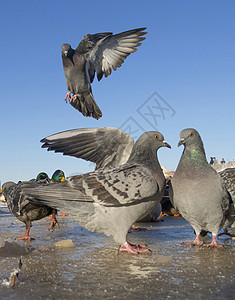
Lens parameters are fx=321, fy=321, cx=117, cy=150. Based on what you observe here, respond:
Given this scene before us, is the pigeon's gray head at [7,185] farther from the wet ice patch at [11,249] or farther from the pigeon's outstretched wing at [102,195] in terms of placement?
the wet ice patch at [11,249]

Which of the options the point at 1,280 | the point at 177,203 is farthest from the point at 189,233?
the point at 1,280

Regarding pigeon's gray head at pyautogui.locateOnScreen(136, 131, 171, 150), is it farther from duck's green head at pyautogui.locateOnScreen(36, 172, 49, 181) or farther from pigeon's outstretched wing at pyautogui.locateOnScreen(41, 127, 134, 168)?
duck's green head at pyautogui.locateOnScreen(36, 172, 49, 181)

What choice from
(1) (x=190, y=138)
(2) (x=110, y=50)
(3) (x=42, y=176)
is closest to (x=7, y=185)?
(3) (x=42, y=176)

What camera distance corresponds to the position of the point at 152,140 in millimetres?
4621

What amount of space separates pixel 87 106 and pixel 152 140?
3.90 m

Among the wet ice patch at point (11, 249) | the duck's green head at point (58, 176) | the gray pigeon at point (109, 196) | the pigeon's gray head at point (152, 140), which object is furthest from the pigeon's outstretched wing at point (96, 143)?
the duck's green head at point (58, 176)

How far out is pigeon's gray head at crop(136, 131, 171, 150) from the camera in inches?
A: 181

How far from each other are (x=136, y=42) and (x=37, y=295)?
674 cm

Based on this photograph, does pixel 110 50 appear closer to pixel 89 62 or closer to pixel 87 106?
pixel 89 62

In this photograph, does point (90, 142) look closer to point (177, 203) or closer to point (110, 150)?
point (110, 150)

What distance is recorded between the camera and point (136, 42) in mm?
7809

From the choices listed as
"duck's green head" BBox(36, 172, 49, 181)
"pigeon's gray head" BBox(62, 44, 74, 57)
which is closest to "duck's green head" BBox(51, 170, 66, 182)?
"duck's green head" BBox(36, 172, 49, 181)

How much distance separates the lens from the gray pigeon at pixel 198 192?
4.25 metres

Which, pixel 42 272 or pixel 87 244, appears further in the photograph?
pixel 87 244
